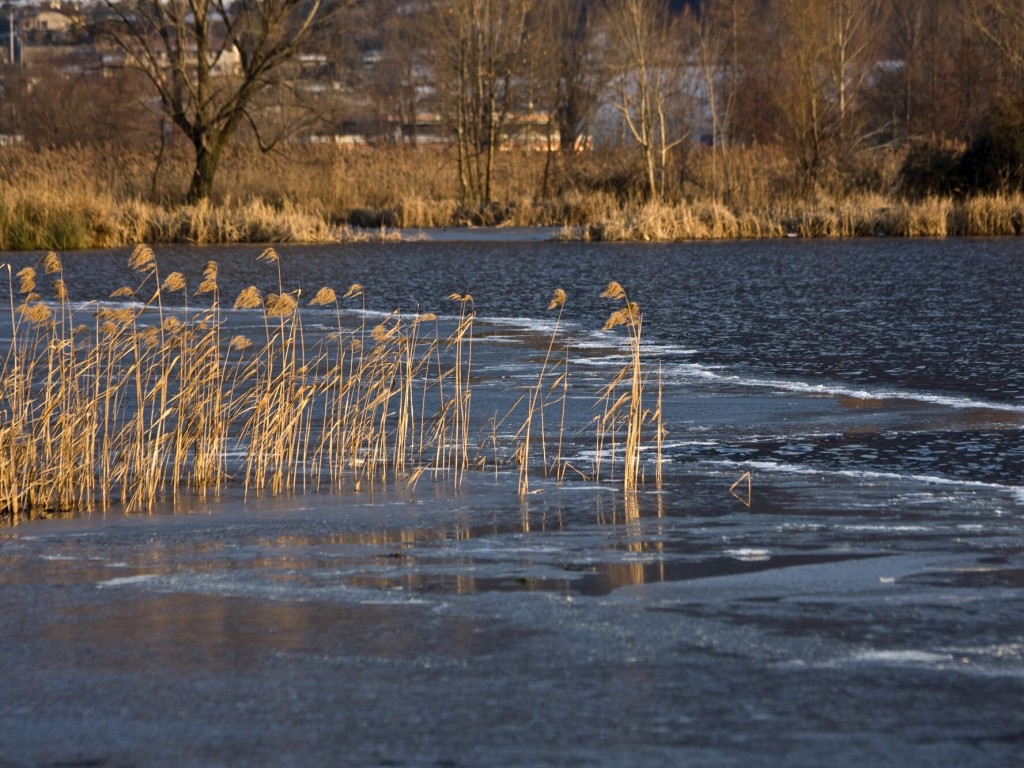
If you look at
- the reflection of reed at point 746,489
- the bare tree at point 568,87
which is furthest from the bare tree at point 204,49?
the reflection of reed at point 746,489

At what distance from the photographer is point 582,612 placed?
15.7 feet

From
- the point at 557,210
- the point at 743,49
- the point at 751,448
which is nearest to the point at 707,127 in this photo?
the point at 743,49

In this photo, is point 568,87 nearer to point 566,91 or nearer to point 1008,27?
point 566,91

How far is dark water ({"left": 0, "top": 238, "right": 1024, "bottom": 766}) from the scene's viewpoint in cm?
374

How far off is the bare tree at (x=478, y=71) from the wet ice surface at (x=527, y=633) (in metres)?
27.2

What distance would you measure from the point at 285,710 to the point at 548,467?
3.57 m

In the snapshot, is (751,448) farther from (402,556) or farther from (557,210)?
(557,210)

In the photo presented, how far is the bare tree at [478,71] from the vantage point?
3384 cm

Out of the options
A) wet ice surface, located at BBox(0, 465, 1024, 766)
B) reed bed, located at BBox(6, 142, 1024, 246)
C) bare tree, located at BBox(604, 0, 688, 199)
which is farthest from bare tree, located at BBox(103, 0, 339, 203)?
wet ice surface, located at BBox(0, 465, 1024, 766)

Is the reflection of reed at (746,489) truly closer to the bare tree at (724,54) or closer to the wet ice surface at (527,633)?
the wet ice surface at (527,633)

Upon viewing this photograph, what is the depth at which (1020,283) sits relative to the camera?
16406mm

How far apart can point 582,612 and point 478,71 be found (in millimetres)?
30887

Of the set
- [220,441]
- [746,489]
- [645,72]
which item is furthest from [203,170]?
[746,489]

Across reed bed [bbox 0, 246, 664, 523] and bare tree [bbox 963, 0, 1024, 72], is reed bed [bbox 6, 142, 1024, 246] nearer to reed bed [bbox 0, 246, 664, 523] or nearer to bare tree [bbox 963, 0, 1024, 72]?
bare tree [bbox 963, 0, 1024, 72]
